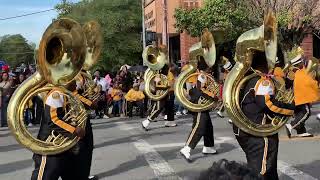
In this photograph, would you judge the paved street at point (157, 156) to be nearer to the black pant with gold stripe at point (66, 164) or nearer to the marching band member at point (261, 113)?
the marching band member at point (261, 113)

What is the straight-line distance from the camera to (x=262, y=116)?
18.0ft

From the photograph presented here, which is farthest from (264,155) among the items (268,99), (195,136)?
(195,136)

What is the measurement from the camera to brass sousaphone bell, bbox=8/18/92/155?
198 inches

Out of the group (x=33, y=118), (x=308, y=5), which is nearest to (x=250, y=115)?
(x=33, y=118)

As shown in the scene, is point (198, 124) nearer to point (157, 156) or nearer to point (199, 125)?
point (199, 125)

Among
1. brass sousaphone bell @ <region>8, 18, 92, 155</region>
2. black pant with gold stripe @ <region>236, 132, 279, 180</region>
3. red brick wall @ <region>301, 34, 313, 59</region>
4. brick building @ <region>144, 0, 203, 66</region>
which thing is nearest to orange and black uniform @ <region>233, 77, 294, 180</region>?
black pant with gold stripe @ <region>236, 132, 279, 180</region>

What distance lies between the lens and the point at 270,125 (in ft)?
17.7

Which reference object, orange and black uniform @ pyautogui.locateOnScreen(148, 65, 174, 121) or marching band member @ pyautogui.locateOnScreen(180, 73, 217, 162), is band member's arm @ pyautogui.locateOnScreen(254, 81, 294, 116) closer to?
marching band member @ pyautogui.locateOnScreen(180, 73, 217, 162)

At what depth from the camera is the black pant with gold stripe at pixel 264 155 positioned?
17.4 ft

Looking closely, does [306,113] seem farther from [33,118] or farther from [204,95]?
[33,118]

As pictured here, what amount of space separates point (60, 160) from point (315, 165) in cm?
404

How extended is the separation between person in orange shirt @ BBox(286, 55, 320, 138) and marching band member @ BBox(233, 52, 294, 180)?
5.01 m

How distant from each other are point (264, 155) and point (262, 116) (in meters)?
0.40

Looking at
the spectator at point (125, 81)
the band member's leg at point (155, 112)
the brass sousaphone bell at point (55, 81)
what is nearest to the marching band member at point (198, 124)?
the brass sousaphone bell at point (55, 81)
